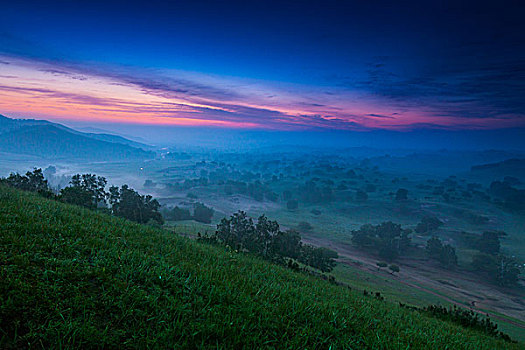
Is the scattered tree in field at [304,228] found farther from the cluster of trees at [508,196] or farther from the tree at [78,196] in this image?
the cluster of trees at [508,196]

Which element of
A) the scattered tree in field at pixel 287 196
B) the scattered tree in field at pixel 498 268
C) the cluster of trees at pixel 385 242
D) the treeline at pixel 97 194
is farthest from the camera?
the scattered tree in field at pixel 287 196

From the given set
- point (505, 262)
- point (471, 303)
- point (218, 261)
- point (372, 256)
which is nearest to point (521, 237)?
point (505, 262)

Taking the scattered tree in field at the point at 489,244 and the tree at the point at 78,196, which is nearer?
the tree at the point at 78,196

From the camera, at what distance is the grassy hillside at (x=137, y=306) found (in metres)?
3.26

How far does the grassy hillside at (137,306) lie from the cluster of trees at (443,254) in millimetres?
82930

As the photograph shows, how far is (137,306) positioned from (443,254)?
294ft

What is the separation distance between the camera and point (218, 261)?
8070mm

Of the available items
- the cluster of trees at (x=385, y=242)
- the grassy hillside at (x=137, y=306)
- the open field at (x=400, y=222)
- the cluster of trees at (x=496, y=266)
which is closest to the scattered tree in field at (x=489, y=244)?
the cluster of trees at (x=496, y=266)

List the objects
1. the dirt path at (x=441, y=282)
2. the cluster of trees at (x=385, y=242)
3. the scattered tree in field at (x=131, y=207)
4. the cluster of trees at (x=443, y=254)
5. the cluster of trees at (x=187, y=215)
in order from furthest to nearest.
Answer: the cluster of trees at (x=187, y=215), the cluster of trees at (x=385, y=242), the cluster of trees at (x=443, y=254), the dirt path at (x=441, y=282), the scattered tree in field at (x=131, y=207)

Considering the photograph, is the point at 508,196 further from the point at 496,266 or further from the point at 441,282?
the point at 441,282

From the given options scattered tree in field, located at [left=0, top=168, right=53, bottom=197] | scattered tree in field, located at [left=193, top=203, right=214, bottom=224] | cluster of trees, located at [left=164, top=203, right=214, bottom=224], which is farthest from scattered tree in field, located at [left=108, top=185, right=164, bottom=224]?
scattered tree in field, located at [left=193, top=203, right=214, bottom=224]

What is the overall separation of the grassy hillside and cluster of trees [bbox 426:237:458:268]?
272 ft

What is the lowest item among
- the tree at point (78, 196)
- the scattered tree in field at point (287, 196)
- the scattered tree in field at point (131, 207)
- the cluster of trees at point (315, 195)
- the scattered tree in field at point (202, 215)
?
the scattered tree in field at point (202, 215)

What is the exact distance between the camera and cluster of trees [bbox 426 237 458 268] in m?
72.1
